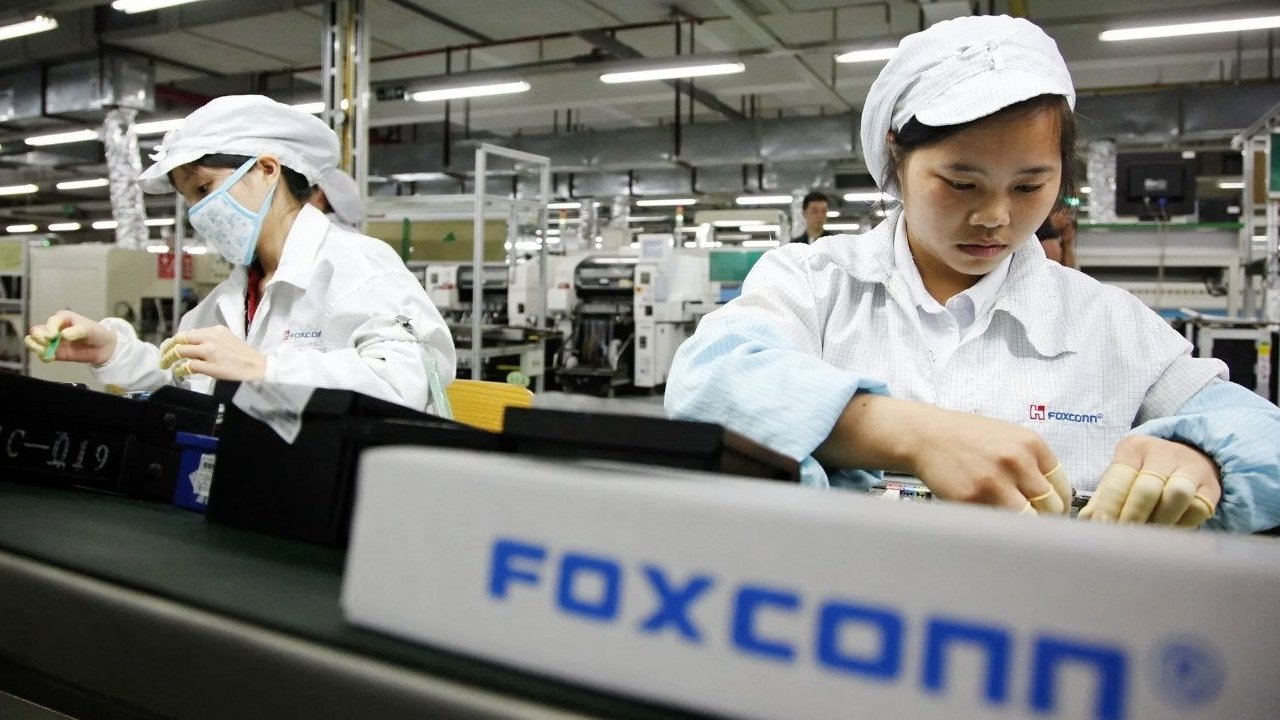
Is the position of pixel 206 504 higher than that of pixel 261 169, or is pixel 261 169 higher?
pixel 261 169

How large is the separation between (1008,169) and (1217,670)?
0.72 m

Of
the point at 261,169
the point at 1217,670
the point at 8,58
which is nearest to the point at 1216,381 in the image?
the point at 1217,670

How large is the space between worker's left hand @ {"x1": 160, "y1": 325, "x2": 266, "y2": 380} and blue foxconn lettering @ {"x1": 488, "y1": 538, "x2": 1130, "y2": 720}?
0.95 meters

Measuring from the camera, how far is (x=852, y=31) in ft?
29.7

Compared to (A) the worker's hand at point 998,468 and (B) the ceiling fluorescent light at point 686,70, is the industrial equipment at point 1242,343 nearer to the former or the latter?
(B) the ceiling fluorescent light at point 686,70

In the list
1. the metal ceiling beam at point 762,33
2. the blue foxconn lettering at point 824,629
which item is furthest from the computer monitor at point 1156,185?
the blue foxconn lettering at point 824,629

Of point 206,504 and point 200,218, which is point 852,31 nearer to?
point 200,218

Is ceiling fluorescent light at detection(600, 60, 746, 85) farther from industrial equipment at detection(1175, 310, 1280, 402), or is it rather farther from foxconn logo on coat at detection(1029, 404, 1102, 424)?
foxconn logo on coat at detection(1029, 404, 1102, 424)

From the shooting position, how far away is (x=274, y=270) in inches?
78.0

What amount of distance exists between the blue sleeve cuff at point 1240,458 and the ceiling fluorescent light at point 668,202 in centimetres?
1374

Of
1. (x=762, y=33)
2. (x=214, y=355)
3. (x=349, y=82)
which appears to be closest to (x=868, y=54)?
(x=762, y=33)

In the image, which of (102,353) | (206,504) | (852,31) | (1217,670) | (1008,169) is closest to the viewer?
(1217,670)

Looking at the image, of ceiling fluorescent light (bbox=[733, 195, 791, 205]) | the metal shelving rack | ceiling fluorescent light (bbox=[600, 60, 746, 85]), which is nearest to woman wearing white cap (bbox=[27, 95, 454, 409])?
the metal shelving rack

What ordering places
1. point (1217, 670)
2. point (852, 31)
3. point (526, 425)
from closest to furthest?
1. point (1217, 670)
2. point (526, 425)
3. point (852, 31)
